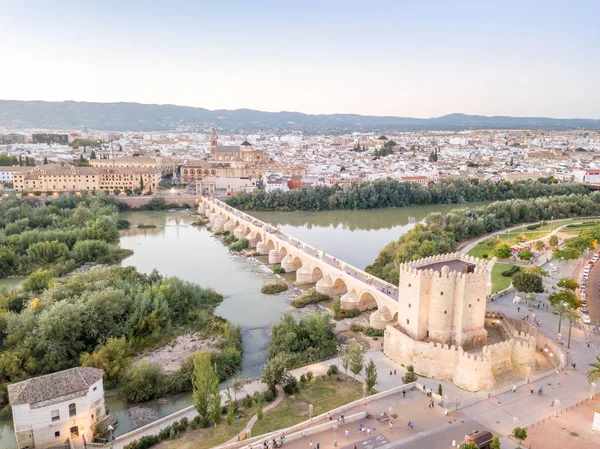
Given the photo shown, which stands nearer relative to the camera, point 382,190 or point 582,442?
point 582,442

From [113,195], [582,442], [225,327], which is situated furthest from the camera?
[113,195]

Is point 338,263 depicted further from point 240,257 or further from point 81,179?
point 81,179

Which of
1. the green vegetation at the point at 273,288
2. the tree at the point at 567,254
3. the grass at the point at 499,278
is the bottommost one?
the green vegetation at the point at 273,288

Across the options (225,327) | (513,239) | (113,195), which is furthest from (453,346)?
(113,195)

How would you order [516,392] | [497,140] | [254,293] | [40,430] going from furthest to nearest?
[497,140] < [254,293] < [516,392] < [40,430]

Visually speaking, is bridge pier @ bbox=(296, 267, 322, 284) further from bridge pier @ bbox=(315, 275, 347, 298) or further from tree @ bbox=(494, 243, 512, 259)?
tree @ bbox=(494, 243, 512, 259)

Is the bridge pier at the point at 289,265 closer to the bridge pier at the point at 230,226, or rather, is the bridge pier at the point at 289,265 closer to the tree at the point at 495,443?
the bridge pier at the point at 230,226

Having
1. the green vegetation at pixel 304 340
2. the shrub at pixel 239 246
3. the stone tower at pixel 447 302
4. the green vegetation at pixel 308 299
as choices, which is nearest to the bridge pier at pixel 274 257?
the shrub at pixel 239 246

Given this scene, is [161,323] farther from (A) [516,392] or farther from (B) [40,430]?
(A) [516,392]
